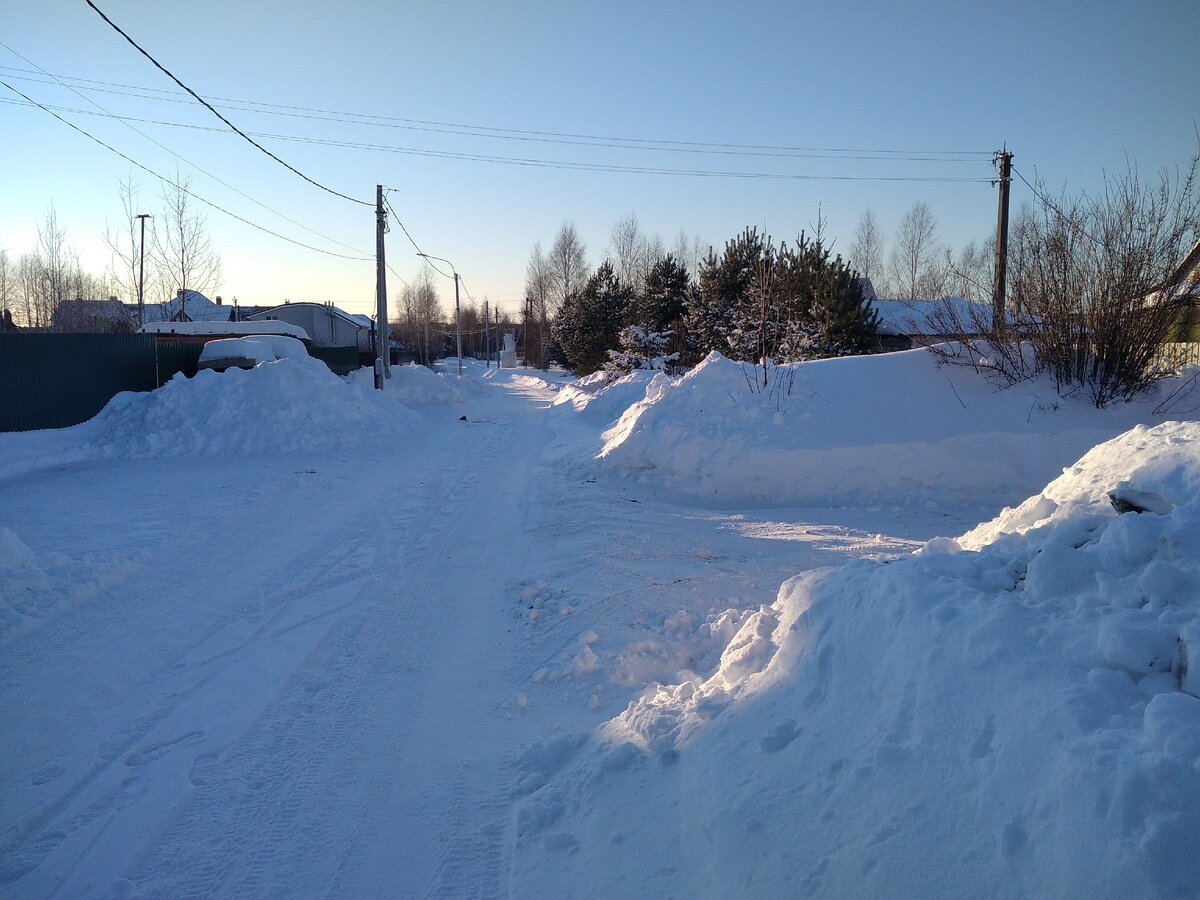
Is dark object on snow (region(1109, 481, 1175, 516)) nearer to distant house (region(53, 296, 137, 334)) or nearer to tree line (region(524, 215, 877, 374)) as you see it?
tree line (region(524, 215, 877, 374))

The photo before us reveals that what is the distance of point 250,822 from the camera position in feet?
11.8

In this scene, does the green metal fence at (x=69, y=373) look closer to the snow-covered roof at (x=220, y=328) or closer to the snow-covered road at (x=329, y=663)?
the snow-covered road at (x=329, y=663)

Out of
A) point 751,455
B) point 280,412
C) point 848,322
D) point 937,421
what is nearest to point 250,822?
point 751,455

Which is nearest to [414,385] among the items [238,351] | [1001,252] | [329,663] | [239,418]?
[238,351]

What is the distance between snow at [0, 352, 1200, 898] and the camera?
2641 mm

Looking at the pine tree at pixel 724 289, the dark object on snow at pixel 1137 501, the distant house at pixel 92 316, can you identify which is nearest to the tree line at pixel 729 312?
the pine tree at pixel 724 289

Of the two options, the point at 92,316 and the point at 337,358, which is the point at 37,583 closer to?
the point at 337,358

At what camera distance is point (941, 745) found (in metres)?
2.87

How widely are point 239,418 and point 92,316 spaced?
31163 mm

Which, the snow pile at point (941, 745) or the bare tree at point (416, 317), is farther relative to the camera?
the bare tree at point (416, 317)

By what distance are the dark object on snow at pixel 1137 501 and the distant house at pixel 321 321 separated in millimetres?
57591

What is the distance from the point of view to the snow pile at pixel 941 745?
2.38m

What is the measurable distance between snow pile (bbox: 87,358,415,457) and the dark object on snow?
14.8 meters

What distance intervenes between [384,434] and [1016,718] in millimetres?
16759
